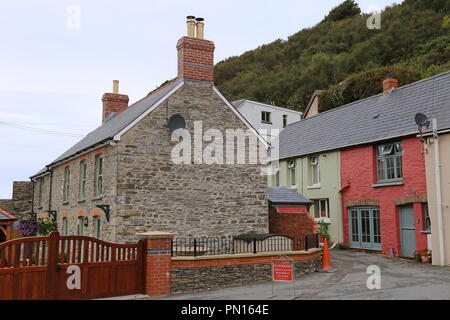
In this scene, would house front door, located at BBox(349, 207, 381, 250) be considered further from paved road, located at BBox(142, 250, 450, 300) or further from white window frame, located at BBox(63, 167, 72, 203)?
white window frame, located at BBox(63, 167, 72, 203)

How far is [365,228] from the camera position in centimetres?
2242

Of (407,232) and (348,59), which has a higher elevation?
(348,59)

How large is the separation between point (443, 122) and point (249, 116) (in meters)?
23.8

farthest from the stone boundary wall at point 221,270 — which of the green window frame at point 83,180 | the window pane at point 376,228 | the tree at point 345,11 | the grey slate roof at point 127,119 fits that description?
the tree at point 345,11

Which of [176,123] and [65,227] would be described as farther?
[65,227]

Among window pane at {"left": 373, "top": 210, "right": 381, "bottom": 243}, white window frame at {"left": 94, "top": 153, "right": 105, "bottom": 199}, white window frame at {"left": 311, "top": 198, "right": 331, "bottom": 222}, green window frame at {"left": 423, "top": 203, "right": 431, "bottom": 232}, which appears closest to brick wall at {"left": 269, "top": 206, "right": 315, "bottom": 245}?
window pane at {"left": 373, "top": 210, "right": 381, "bottom": 243}

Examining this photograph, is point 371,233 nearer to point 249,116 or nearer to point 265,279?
point 265,279

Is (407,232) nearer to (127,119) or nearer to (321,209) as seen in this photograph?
(321,209)

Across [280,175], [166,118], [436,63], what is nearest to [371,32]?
[436,63]

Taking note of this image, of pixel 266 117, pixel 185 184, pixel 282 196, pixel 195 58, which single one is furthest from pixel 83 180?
pixel 266 117

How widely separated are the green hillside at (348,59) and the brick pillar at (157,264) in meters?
31.4

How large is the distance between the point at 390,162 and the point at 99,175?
47.0ft

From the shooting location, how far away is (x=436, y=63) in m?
44.1

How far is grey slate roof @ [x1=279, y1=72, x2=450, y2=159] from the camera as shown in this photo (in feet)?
66.2
